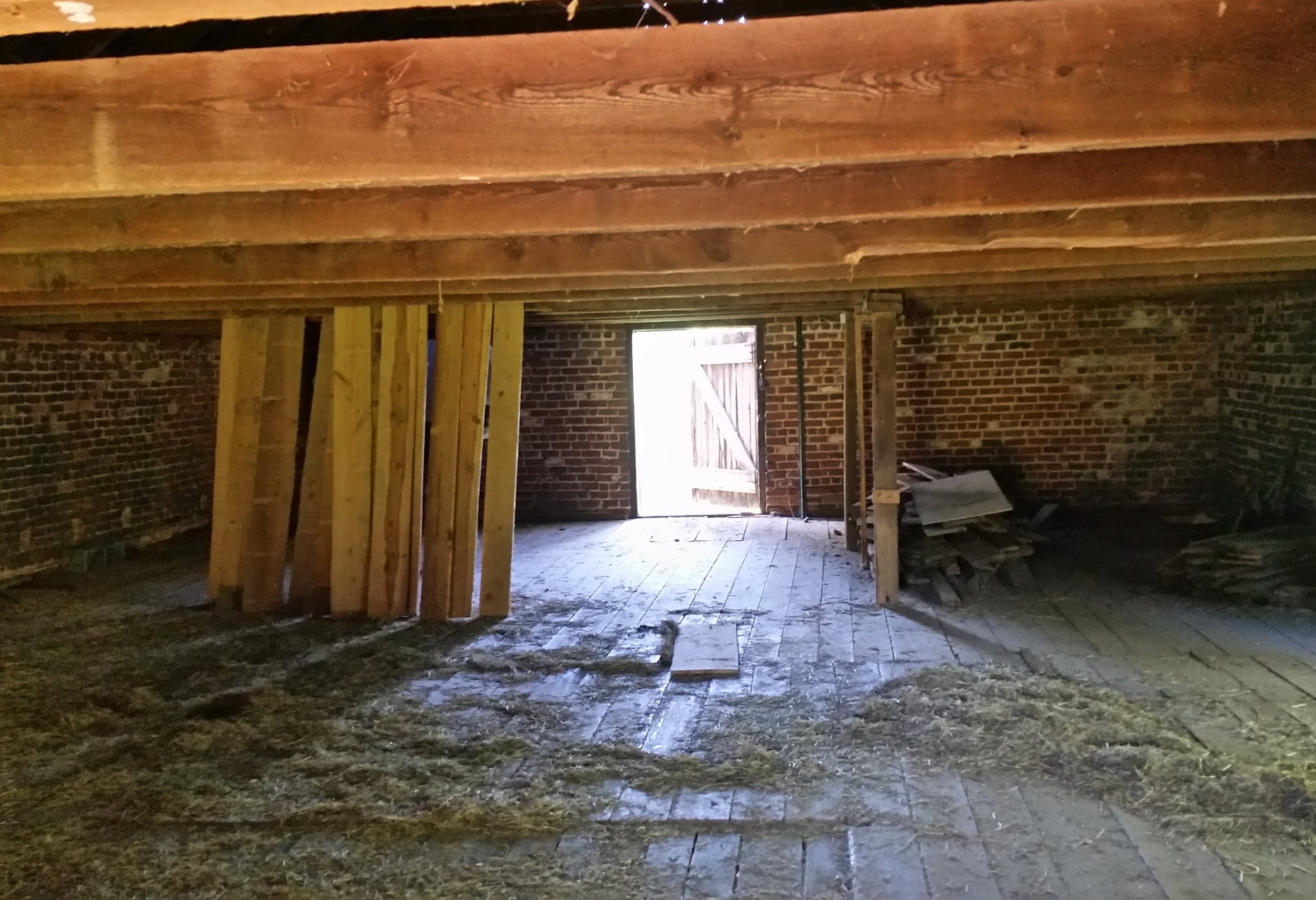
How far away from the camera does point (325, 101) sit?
2004 mm

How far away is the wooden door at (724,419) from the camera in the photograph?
927 centimetres

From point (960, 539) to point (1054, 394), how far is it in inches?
104

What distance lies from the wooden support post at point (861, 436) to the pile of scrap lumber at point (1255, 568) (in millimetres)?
1868

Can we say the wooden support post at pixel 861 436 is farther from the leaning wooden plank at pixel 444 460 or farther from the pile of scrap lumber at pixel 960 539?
the leaning wooden plank at pixel 444 460

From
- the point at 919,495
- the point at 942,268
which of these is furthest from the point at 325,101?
the point at 919,495

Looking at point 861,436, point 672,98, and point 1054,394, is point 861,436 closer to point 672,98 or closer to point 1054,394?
point 1054,394

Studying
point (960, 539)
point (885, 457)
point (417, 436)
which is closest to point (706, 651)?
point (885, 457)

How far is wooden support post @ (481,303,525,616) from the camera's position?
5.22 meters

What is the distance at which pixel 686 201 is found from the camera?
2982mm

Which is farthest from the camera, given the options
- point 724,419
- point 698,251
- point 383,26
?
point 724,419

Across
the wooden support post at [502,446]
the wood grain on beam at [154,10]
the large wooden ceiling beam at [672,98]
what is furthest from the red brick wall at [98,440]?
the wood grain on beam at [154,10]

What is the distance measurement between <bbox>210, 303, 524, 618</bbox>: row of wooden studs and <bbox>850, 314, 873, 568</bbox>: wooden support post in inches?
90.8

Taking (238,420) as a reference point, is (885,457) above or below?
below

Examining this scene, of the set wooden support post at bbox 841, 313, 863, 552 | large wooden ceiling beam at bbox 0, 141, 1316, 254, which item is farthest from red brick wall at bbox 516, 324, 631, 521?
large wooden ceiling beam at bbox 0, 141, 1316, 254
